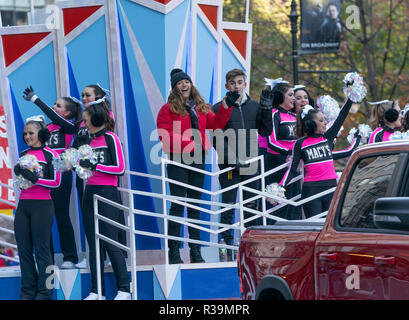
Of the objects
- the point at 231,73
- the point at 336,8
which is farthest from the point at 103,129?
the point at 336,8

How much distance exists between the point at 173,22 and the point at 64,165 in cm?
302

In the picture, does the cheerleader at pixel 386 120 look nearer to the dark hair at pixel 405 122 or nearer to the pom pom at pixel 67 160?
the dark hair at pixel 405 122

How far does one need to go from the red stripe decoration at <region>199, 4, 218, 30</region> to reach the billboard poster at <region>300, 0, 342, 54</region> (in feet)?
16.5

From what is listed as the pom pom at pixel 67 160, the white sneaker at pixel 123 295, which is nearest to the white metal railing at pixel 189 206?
the white sneaker at pixel 123 295

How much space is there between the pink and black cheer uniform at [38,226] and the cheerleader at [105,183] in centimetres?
42

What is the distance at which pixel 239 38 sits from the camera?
42.5 feet

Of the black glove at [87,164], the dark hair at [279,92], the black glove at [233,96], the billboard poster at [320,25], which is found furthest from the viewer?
the billboard poster at [320,25]

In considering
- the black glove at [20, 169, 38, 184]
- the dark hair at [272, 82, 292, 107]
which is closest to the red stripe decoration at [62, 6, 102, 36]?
the dark hair at [272, 82, 292, 107]

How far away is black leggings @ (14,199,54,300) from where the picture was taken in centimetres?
952

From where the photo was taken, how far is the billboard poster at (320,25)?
672 inches

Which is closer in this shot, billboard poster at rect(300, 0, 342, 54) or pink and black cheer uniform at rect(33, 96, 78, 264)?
pink and black cheer uniform at rect(33, 96, 78, 264)

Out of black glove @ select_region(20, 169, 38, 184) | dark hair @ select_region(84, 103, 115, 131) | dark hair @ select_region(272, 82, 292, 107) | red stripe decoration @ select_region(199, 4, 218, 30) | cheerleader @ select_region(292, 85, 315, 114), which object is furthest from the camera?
red stripe decoration @ select_region(199, 4, 218, 30)

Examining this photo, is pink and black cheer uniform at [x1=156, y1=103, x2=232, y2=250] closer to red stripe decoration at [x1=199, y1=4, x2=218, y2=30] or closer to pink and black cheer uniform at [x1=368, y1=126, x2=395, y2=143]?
pink and black cheer uniform at [x1=368, y1=126, x2=395, y2=143]

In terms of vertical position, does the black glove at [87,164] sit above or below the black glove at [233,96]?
below
